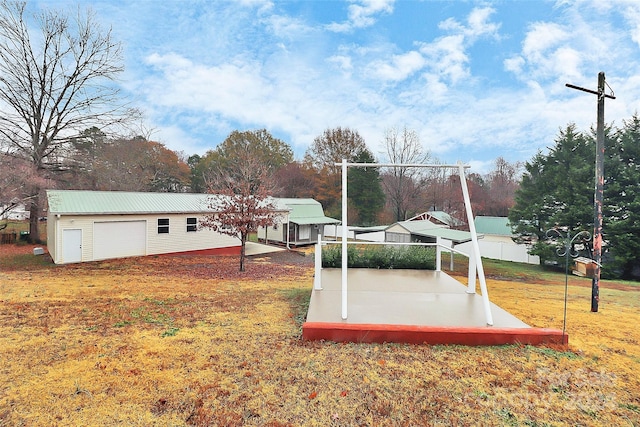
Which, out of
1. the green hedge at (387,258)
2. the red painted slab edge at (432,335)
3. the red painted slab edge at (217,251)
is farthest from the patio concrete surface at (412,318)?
the red painted slab edge at (217,251)

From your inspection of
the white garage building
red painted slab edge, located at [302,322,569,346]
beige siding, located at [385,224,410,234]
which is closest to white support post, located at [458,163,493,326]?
red painted slab edge, located at [302,322,569,346]

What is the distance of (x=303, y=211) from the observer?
895 inches

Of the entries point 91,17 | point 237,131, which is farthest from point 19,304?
point 237,131

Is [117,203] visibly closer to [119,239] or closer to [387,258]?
[119,239]

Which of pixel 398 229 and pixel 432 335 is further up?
pixel 398 229

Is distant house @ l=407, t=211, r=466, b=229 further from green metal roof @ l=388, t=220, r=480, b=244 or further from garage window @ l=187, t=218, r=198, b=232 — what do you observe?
garage window @ l=187, t=218, r=198, b=232

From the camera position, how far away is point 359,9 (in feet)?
35.6

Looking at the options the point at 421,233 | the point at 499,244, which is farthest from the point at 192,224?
the point at 499,244

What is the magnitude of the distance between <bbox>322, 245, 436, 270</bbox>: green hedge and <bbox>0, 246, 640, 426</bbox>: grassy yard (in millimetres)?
2885

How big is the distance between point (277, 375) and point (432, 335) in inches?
78.7

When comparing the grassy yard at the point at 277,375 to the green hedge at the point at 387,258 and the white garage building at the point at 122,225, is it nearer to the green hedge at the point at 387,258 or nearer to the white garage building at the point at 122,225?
the green hedge at the point at 387,258

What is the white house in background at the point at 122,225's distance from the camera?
12398mm

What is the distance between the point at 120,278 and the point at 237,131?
94.0 feet

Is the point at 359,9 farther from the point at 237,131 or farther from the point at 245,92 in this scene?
the point at 237,131
